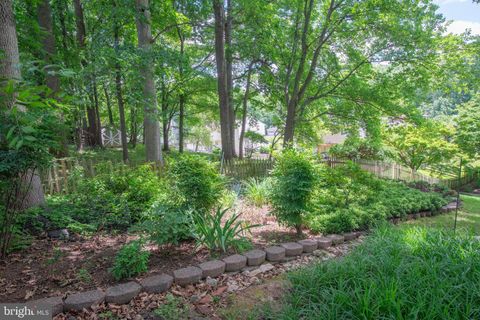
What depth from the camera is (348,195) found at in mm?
4812

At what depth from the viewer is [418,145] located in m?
12.4

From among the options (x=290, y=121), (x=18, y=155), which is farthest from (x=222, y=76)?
(x=18, y=155)

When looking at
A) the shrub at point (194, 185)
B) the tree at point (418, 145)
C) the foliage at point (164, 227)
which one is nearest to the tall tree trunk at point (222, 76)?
the shrub at point (194, 185)

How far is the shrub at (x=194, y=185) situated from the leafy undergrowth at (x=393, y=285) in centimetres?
143

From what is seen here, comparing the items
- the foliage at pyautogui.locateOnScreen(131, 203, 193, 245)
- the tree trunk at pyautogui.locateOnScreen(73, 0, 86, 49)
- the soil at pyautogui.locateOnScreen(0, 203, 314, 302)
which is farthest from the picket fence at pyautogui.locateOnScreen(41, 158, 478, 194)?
the tree trunk at pyautogui.locateOnScreen(73, 0, 86, 49)

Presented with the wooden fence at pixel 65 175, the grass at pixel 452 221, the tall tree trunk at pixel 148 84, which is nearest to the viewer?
the wooden fence at pixel 65 175

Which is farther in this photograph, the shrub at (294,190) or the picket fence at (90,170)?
the picket fence at (90,170)

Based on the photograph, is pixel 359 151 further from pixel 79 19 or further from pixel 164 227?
pixel 164 227

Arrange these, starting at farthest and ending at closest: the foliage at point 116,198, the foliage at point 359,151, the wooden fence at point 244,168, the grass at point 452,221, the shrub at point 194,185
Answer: the foliage at point 359,151, the wooden fence at point 244,168, the grass at point 452,221, the foliage at point 116,198, the shrub at point 194,185

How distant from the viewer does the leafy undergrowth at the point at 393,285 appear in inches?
76.9

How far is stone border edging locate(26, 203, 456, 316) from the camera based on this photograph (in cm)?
210

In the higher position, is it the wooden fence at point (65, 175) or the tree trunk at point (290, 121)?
the tree trunk at point (290, 121)

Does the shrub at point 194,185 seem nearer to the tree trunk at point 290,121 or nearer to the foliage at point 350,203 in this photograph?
the foliage at point 350,203

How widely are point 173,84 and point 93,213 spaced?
937 centimetres
